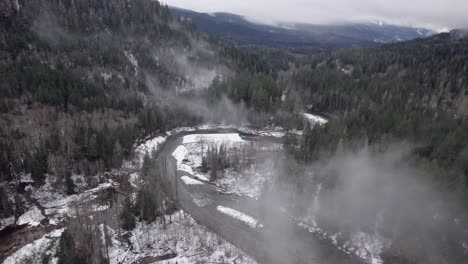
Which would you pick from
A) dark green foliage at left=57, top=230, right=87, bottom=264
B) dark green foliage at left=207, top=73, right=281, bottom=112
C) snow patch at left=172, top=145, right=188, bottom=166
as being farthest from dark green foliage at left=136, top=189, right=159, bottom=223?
dark green foliage at left=207, top=73, right=281, bottom=112

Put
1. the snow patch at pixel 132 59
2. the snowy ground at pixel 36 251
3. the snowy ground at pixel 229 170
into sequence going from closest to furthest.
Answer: the snowy ground at pixel 36 251
the snowy ground at pixel 229 170
the snow patch at pixel 132 59

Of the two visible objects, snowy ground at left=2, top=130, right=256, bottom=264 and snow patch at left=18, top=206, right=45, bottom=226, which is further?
snow patch at left=18, top=206, right=45, bottom=226

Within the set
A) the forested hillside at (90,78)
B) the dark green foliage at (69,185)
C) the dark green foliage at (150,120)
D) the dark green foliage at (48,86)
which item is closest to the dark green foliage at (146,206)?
the dark green foliage at (69,185)

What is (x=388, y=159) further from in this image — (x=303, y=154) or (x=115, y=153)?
(x=115, y=153)

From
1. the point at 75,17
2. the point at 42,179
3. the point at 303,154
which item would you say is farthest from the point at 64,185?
the point at 75,17

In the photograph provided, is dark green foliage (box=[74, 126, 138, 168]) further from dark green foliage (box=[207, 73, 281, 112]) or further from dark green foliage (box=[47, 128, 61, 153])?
dark green foliage (box=[207, 73, 281, 112])

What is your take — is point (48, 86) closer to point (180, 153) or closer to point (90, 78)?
point (90, 78)

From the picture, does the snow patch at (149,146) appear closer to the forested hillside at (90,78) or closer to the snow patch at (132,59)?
the forested hillside at (90,78)
